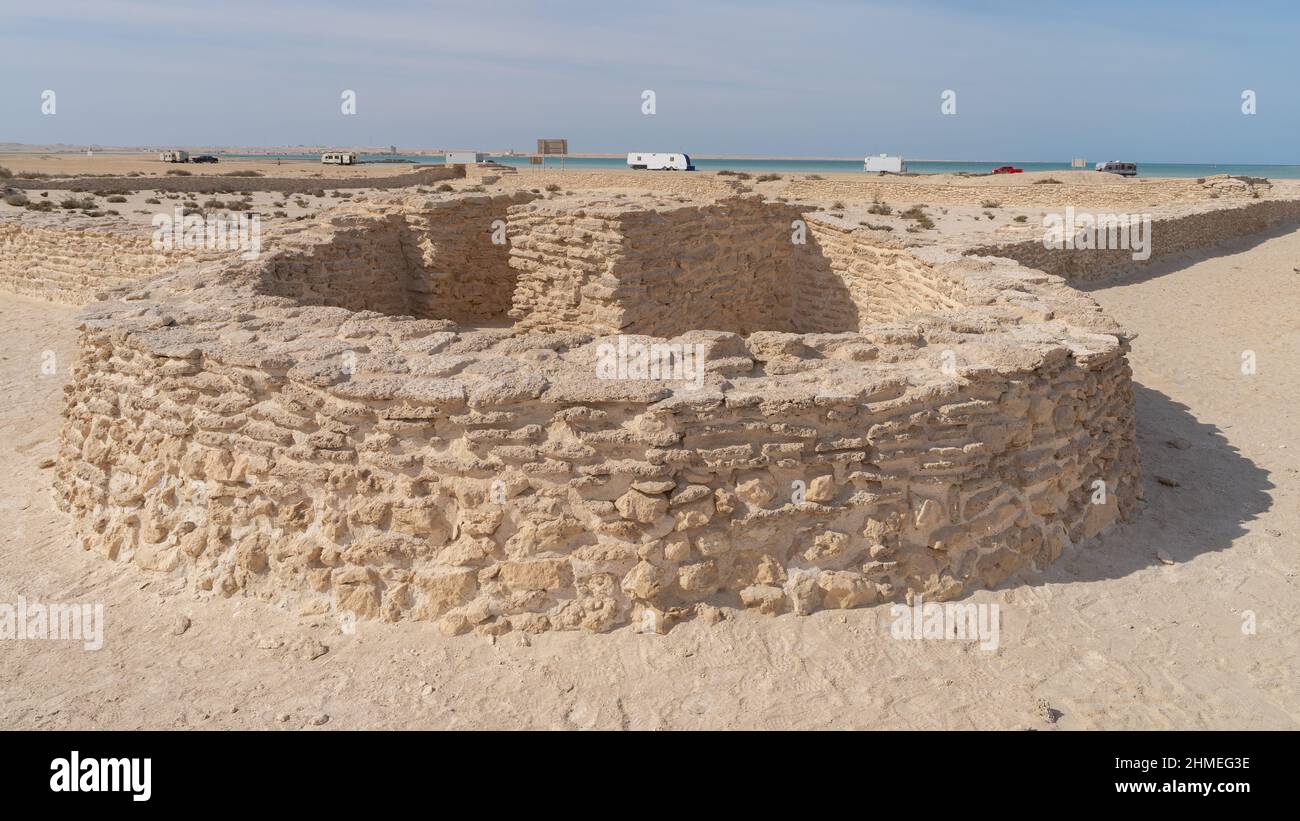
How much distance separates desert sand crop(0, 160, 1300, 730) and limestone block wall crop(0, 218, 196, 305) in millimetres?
7707

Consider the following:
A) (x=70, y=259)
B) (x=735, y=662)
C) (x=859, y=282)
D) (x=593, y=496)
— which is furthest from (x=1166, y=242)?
(x=70, y=259)

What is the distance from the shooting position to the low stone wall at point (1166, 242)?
13.0 m

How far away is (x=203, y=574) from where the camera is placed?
4207mm

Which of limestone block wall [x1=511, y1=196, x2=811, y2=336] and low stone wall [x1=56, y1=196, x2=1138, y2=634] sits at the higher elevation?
limestone block wall [x1=511, y1=196, x2=811, y2=336]

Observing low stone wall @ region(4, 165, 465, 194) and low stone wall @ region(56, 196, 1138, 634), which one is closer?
low stone wall @ region(56, 196, 1138, 634)

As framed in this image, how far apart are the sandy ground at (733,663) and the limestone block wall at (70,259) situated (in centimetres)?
786

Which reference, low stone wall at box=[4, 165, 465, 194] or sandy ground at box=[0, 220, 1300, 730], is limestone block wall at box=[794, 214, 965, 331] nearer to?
sandy ground at box=[0, 220, 1300, 730]

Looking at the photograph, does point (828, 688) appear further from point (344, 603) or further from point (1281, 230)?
point (1281, 230)

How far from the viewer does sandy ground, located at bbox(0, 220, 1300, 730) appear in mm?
3324

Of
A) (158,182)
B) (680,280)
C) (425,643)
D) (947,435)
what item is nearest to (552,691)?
(425,643)

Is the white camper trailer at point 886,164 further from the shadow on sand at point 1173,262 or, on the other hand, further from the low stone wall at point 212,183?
the shadow on sand at point 1173,262

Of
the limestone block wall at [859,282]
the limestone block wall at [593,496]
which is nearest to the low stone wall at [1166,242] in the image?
the limestone block wall at [859,282]

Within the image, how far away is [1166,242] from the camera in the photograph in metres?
15.9

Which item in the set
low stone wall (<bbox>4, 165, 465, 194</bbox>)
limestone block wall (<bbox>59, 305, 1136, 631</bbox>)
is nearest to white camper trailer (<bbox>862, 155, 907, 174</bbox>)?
low stone wall (<bbox>4, 165, 465, 194</bbox>)
